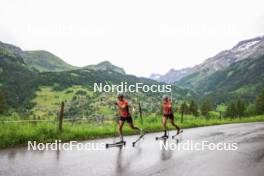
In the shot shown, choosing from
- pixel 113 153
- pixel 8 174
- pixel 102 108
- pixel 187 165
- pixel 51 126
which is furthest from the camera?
pixel 102 108

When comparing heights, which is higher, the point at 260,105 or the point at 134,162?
the point at 260,105

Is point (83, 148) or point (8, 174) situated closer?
point (8, 174)

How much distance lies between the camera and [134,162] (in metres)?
9.02

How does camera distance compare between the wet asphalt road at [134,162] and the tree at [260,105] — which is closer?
the wet asphalt road at [134,162]

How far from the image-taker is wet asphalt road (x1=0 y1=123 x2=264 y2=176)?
769cm

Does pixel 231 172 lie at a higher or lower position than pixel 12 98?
lower

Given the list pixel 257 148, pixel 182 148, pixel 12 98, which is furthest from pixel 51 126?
pixel 12 98

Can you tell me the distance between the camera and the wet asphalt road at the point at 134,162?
769 centimetres

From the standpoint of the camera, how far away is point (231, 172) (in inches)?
305

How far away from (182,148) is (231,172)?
4.11 m

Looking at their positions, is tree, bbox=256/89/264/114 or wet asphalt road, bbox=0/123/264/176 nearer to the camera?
wet asphalt road, bbox=0/123/264/176

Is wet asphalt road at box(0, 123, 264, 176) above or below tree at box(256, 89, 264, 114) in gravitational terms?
below

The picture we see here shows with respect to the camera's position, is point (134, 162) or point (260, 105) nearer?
point (134, 162)

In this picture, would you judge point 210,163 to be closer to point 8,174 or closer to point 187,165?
point 187,165
